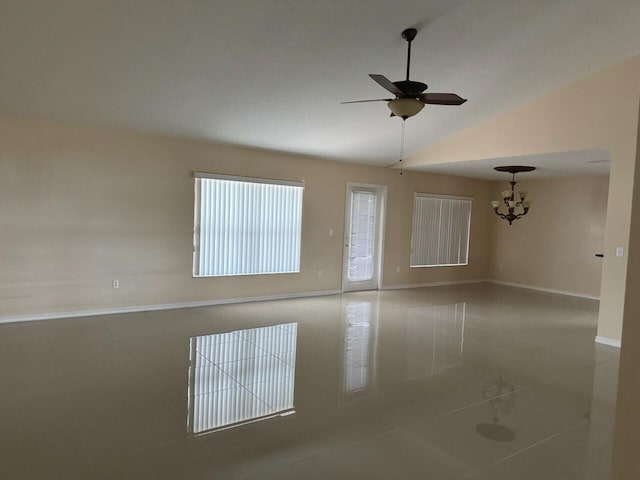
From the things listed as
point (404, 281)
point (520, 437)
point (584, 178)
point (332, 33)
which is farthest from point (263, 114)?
point (584, 178)

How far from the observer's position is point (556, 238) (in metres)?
9.15

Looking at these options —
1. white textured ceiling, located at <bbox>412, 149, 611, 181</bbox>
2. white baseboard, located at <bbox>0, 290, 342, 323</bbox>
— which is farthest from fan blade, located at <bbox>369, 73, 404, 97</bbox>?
white baseboard, located at <bbox>0, 290, 342, 323</bbox>

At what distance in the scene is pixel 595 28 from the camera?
4324 millimetres

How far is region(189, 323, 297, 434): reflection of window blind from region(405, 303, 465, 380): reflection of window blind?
47.0 inches

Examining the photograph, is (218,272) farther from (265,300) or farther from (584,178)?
(584,178)

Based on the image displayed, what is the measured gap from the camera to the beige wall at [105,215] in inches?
203

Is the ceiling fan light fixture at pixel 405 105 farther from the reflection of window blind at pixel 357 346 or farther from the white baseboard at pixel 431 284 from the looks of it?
the white baseboard at pixel 431 284

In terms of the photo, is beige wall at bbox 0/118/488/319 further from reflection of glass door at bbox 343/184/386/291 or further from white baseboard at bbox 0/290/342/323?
reflection of glass door at bbox 343/184/386/291

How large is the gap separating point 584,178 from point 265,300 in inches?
259

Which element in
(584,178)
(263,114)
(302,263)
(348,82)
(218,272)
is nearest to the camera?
(348,82)

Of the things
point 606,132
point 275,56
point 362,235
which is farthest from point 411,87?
point 362,235

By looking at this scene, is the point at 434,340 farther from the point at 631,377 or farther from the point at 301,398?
the point at 631,377

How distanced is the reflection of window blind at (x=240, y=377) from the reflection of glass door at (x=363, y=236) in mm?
3126

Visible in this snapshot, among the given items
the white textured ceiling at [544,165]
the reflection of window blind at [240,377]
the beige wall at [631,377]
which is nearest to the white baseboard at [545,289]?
the white textured ceiling at [544,165]
